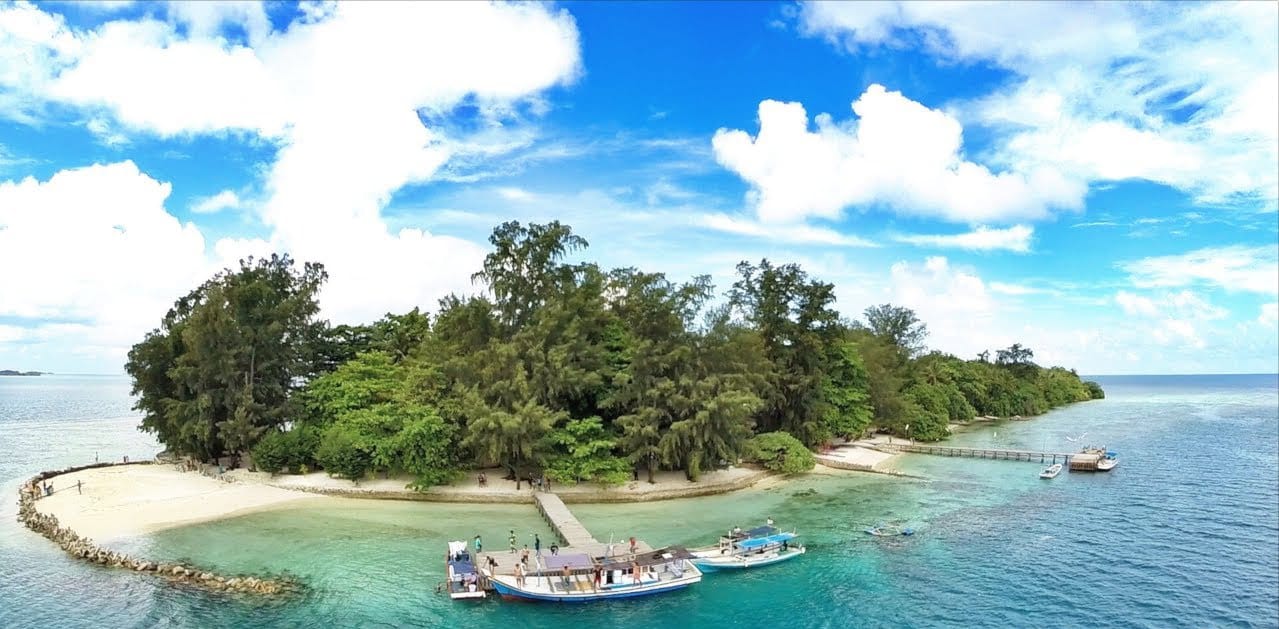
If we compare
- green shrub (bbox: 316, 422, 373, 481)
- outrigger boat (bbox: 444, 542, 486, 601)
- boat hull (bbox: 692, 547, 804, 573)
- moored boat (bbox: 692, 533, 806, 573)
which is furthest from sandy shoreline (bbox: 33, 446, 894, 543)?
outrigger boat (bbox: 444, 542, 486, 601)

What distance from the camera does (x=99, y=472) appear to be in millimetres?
48781

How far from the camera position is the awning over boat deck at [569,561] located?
2664cm

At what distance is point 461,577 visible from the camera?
26.5 meters

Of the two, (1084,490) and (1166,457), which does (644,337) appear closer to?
(1084,490)

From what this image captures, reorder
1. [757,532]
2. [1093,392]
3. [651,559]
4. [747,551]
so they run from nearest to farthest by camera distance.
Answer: [651,559] < [747,551] < [757,532] < [1093,392]

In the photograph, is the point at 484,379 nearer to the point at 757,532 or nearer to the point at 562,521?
the point at 562,521

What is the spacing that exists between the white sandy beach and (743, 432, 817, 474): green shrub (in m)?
29.8

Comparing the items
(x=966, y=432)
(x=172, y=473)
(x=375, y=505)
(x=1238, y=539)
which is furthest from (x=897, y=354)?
(x=172, y=473)

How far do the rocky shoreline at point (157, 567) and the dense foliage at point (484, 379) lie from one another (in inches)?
471

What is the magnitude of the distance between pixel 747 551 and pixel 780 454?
70.6ft

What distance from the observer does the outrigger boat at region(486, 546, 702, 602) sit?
85.1ft

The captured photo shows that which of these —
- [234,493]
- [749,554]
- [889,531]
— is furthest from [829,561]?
[234,493]

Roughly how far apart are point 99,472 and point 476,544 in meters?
35.2

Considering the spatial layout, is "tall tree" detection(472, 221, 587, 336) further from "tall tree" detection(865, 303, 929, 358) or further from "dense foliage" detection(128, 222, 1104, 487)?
"tall tree" detection(865, 303, 929, 358)
